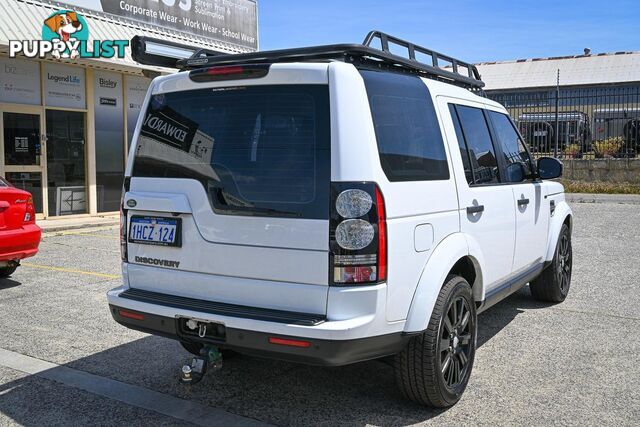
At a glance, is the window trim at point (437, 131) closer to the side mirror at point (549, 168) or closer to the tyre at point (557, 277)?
the side mirror at point (549, 168)

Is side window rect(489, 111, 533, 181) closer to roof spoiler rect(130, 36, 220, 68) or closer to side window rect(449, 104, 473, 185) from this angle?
side window rect(449, 104, 473, 185)

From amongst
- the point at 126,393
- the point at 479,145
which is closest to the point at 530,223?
the point at 479,145

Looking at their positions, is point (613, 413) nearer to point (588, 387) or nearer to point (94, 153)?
point (588, 387)

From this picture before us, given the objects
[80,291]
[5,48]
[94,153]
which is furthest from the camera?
[94,153]

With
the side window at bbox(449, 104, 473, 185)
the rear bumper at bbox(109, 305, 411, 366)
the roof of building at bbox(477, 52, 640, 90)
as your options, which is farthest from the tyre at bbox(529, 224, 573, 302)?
the roof of building at bbox(477, 52, 640, 90)

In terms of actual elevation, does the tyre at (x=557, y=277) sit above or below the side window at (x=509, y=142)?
below

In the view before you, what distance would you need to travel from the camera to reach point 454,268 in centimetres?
418

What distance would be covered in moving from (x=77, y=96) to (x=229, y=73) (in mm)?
11267

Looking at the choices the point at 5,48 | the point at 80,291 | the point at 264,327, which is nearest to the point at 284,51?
the point at 264,327

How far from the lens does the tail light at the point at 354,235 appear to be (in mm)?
3197

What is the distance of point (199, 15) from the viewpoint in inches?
604

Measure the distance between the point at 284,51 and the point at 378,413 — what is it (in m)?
2.28

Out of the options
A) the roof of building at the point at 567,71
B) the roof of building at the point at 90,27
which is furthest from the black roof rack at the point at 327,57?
the roof of building at the point at 567,71

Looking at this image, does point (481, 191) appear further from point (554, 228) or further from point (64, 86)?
point (64, 86)
